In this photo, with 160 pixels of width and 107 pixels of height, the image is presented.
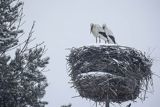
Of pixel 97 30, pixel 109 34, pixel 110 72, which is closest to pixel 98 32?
pixel 97 30

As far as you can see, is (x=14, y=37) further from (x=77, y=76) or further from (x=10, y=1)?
(x=77, y=76)

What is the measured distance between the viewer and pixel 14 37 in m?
8.73

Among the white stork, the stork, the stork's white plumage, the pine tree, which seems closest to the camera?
the pine tree

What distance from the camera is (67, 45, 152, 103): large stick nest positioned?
7777mm

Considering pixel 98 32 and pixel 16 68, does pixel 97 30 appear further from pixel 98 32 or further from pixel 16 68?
pixel 16 68

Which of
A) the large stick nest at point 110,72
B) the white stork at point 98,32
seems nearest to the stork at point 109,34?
the white stork at point 98,32

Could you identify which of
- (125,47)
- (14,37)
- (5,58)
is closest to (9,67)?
(5,58)

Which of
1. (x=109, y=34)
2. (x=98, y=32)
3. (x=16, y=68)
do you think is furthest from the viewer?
(x=98, y=32)

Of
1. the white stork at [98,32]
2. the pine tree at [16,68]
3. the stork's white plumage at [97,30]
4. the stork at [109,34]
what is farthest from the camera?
the stork's white plumage at [97,30]

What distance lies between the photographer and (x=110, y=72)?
802cm

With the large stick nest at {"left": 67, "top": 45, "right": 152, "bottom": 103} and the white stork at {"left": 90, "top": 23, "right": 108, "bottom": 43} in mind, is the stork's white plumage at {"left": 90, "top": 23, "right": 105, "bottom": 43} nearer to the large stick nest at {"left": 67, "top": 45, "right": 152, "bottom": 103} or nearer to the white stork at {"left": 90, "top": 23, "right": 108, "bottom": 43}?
the white stork at {"left": 90, "top": 23, "right": 108, "bottom": 43}

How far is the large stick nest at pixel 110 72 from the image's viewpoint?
7777mm

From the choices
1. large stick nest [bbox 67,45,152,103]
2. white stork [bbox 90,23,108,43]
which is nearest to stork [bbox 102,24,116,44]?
white stork [bbox 90,23,108,43]

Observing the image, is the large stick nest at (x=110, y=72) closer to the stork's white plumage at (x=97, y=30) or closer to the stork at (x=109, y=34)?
the stork at (x=109, y=34)
